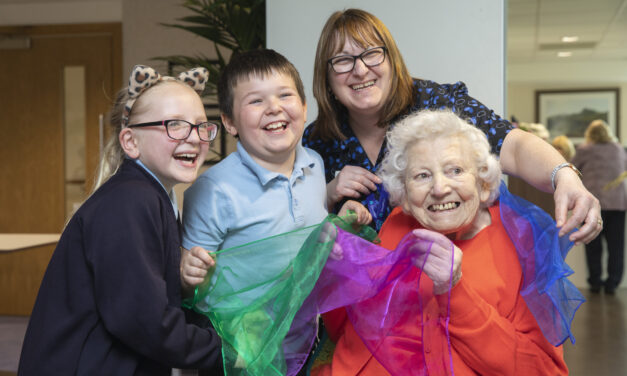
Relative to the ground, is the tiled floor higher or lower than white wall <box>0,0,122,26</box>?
lower

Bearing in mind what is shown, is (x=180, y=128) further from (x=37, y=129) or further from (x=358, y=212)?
(x=37, y=129)

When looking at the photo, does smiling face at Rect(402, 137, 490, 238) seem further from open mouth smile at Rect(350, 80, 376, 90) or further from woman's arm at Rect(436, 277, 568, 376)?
open mouth smile at Rect(350, 80, 376, 90)

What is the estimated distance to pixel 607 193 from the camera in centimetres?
614

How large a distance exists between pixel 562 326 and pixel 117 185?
109 cm

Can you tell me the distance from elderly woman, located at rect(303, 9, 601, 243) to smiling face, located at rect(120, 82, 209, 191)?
0.52m

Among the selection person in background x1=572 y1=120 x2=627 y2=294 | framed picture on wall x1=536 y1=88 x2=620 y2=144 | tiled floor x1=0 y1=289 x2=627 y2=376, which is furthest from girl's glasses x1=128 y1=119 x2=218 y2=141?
framed picture on wall x1=536 y1=88 x2=620 y2=144

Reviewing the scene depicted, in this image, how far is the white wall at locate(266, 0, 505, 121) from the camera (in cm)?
226

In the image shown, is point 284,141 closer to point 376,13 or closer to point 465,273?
point 465,273

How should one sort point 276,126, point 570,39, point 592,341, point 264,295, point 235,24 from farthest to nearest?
point 570,39
point 592,341
point 235,24
point 276,126
point 264,295

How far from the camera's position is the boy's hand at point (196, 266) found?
1353 millimetres

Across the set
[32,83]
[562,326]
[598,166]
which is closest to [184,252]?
[562,326]

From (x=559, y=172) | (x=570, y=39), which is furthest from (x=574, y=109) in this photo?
(x=559, y=172)

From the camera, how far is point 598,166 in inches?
244

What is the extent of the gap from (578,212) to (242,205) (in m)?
0.85
